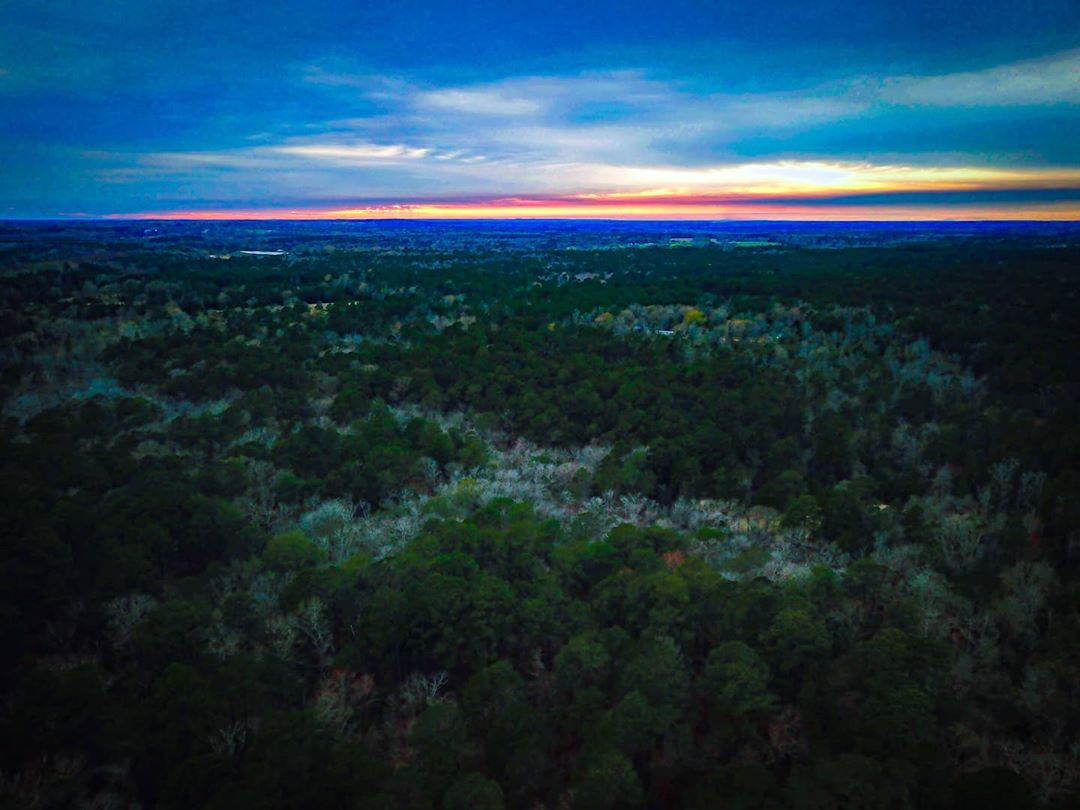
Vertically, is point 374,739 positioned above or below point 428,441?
below

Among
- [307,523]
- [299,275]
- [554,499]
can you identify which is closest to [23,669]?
[307,523]

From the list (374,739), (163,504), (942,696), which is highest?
(163,504)

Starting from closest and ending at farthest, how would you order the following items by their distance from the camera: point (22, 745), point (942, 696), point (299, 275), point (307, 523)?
point (22, 745) < point (942, 696) < point (307, 523) < point (299, 275)

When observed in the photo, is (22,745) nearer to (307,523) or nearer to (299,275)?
(307,523)

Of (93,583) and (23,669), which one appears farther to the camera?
(93,583)

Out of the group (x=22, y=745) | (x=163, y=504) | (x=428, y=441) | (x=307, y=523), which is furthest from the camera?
(x=428, y=441)

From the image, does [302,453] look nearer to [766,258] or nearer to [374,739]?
[374,739]

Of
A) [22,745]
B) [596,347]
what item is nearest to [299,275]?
[596,347]
